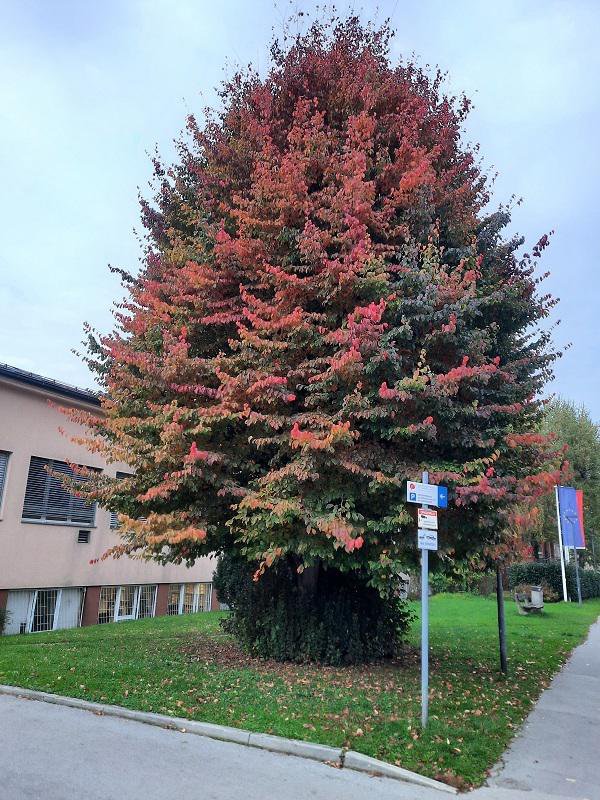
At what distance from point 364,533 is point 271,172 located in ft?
18.8

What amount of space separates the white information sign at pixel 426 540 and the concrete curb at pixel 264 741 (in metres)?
2.15

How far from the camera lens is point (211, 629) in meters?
14.6

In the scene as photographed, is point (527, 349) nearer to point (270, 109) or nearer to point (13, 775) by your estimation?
point (270, 109)

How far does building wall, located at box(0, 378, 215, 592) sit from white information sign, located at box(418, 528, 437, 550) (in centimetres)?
979

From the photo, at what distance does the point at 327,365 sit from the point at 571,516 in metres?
20.3

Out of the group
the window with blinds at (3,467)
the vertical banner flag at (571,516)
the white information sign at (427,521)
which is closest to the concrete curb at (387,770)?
the white information sign at (427,521)

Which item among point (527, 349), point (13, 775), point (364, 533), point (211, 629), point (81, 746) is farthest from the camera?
point (211, 629)

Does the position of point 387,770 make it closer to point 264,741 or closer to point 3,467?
point 264,741

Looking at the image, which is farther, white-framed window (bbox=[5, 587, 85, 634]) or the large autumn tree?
white-framed window (bbox=[5, 587, 85, 634])

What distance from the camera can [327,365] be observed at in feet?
29.2

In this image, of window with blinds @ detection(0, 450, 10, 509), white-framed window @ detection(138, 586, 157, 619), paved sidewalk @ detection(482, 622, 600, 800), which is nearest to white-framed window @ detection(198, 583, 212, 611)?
white-framed window @ detection(138, 586, 157, 619)

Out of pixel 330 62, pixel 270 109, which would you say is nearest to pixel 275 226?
pixel 270 109

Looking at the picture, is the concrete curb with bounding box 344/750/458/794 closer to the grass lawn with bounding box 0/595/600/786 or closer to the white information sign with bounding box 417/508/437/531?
the grass lawn with bounding box 0/595/600/786

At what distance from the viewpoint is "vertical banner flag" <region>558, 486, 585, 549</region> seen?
25188 mm
